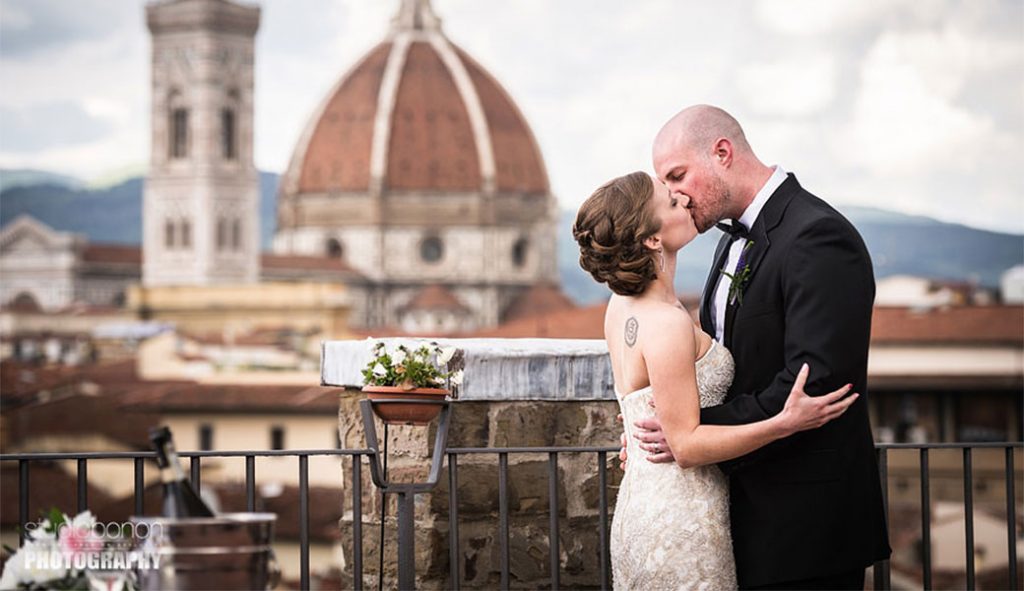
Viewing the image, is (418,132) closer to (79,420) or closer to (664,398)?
(79,420)

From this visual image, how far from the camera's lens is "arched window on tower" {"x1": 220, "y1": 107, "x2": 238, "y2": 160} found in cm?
9725

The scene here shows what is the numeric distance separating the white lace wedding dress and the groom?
3 centimetres

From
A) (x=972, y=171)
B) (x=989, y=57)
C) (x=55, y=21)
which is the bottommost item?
(x=972, y=171)

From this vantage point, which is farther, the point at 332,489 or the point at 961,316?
the point at 332,489

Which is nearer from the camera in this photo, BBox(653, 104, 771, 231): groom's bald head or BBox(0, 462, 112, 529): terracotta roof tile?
BBox(653, 104, 771, 231): groom's bald head

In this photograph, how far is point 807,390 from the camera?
3.14 metres

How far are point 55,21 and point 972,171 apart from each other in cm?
5317

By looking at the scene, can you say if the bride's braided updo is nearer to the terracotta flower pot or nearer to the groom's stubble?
the groom's stubble

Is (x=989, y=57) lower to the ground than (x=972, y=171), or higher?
higher

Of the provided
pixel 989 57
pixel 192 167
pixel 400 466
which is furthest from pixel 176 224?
pixel 400 466

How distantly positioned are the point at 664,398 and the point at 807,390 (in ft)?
0.78

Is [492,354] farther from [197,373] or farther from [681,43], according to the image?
[681,43]

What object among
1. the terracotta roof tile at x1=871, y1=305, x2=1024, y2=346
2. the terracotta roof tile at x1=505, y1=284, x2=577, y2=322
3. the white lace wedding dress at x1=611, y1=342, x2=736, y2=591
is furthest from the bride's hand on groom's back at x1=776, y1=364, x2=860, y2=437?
the terracotta roof tile at x1=505, y1=284, x2=577, y2=322

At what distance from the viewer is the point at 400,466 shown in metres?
4.33
